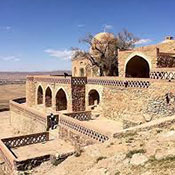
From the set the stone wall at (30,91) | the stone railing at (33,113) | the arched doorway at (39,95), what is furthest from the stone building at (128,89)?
the stone wall at (30,91)

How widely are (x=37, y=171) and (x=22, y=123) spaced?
11055 millimetres

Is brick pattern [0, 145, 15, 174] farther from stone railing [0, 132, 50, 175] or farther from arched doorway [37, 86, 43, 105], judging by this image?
arched doorway [37, 86, 43, 105]

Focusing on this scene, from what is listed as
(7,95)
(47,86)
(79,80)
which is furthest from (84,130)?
(7,95)

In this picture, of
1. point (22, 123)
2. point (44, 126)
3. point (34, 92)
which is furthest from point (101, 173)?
point (34, 92)

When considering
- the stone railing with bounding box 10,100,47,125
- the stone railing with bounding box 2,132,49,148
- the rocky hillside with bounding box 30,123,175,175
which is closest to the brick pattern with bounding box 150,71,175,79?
the rocky hillside with bounding box 30,123,175,175

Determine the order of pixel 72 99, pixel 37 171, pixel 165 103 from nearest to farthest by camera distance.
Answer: pixel 37 171
pixel 165 103
pixel 72 99

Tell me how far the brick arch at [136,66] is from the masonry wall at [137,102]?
2.55m

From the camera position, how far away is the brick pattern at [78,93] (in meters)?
18.5

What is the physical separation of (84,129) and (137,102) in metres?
3.57

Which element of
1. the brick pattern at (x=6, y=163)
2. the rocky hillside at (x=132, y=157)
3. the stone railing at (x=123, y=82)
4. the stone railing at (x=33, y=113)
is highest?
the stone railing at (x=123, y=82)

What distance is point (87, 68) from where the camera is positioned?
2811 cm

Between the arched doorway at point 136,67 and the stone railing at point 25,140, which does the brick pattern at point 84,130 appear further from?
the arched doorway at point 136,67

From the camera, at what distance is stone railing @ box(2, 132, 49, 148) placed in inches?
543

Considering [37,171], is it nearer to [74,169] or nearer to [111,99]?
[74,169]
